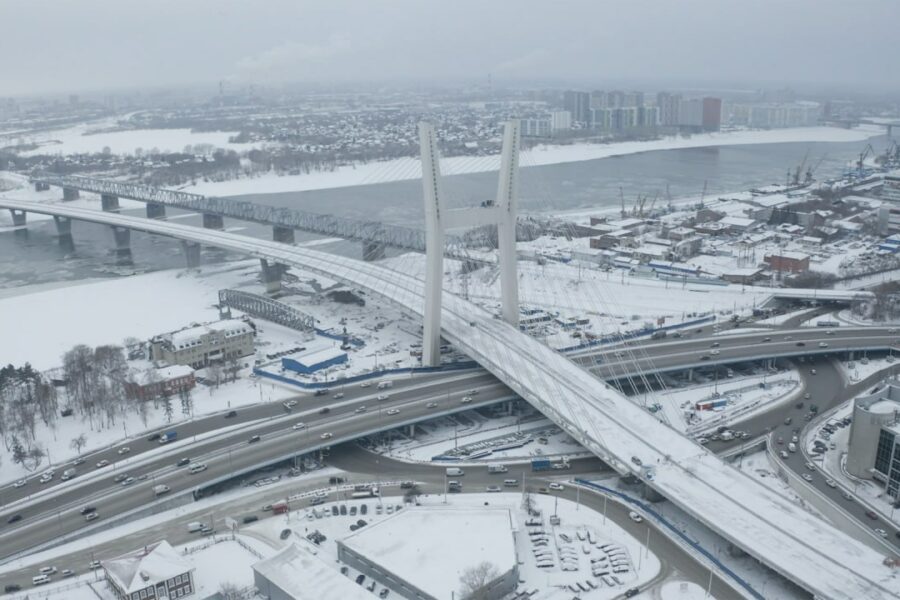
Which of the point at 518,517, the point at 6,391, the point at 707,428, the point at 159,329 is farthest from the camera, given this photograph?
the point at 159,329

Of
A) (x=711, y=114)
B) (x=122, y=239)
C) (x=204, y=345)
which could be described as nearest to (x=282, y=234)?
(x=122, y=239)

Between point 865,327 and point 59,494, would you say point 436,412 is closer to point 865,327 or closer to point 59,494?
point 59,494

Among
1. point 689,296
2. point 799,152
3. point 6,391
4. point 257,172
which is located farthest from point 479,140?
point 6,391

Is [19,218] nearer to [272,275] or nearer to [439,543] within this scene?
[272,275]

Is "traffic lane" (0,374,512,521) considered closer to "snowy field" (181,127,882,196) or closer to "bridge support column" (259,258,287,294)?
"bridge support column" (259,258,287,294)

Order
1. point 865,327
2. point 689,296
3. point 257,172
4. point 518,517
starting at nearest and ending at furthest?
point 518,517 → point 865,327 → point 689,296 → point 257,172

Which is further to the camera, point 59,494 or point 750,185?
point 750,185
